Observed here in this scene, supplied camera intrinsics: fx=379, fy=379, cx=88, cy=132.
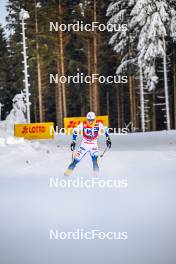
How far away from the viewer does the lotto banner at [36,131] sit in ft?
25.8

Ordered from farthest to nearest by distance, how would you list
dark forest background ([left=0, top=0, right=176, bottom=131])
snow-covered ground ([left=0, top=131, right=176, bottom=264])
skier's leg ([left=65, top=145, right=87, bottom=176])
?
dark forest background ([left=0, top=0, right=176, bottom=131]), skier's leg ([left=65, top=145, right=87, bottom=176]), snow-covered ground ([left=0, top=131, right=176, bottom=264])

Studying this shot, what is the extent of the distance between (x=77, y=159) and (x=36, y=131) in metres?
2.19

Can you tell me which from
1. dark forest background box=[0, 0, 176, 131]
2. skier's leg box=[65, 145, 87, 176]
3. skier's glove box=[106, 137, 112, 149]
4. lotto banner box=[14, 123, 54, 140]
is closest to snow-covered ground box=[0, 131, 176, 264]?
skier's leg box=[65, 145, 87, 176]

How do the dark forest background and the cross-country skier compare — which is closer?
the cross-country skier

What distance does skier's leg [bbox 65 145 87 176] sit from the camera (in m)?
5.86

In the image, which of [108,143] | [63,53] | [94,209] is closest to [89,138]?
[108,143]

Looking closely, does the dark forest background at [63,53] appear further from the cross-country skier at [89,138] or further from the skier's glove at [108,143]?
the skier's glove at [108,143]

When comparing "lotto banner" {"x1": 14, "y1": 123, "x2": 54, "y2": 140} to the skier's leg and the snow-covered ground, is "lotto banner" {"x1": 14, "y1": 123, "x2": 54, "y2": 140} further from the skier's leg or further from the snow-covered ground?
the skier's leg

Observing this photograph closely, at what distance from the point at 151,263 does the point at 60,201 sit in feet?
6.46

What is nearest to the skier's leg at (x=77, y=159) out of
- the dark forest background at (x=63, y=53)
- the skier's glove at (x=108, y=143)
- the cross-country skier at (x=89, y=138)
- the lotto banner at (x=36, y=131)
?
the cross-country skier at (x=89, y=138)

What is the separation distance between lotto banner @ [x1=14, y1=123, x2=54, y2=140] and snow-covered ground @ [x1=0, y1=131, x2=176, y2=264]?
395mm

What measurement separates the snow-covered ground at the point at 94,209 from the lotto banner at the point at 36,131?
0.40 meters

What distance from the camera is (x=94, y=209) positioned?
Answer: 534 cm

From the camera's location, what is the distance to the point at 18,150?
925 cm
